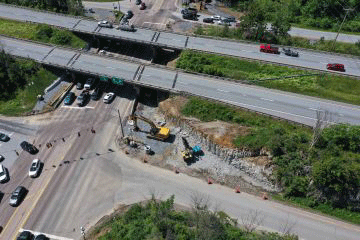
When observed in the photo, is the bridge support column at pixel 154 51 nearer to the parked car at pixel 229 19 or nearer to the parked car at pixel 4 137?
the parked car at pixel 229 19

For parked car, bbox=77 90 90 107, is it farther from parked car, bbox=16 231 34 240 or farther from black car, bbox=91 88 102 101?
parked car, bbox=16 231 34 240

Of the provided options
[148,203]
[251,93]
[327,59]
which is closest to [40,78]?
[148,203]

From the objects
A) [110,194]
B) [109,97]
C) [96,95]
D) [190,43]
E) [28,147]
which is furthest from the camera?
[190,43]

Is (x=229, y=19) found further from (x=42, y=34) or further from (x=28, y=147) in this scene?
(x=28, y=147)

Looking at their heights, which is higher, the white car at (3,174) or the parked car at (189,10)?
the parked car at (189,10)

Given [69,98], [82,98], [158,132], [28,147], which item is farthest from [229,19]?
[28,147]

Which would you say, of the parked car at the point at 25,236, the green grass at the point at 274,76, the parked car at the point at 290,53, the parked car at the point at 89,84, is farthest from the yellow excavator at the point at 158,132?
the parked car at the point at 290,53
